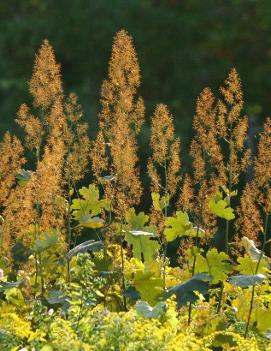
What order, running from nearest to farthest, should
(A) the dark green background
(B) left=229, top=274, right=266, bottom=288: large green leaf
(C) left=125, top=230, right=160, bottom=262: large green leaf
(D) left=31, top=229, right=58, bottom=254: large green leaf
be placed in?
(B) left=229, top=274, right=266, bottom=288: large green leaf → (D) left=31, top=229, right=58, bottom=254: large green leaf → (C) left=125, top=230, right=160, bottom=262: large green leaf → (A) the dark green background

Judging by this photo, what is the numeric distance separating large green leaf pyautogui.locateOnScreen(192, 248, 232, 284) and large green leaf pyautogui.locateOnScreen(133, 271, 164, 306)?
0.94ft

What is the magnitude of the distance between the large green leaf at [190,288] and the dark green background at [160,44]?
14241mm

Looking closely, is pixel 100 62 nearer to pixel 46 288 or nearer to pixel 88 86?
pixel 88 86

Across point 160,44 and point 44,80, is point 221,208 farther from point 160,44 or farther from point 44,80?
point 160,44

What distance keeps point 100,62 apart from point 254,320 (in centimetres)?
1578

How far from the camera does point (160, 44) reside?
2133cm

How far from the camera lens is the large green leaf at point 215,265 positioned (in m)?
5.79

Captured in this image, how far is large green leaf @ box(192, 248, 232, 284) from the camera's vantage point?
5793 millimetres

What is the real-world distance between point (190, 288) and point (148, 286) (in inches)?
14.6

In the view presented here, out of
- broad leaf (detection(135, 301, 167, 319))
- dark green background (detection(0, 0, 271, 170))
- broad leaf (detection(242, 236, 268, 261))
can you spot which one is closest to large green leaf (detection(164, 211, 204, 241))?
broad leaf (detection(242, 236, 268, 261))

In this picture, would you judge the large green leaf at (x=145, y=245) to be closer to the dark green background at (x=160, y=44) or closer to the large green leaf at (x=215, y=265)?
the large green leaf at (x=215, y=265)

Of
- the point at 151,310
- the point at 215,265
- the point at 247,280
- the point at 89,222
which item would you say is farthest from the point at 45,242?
the point at 247,280

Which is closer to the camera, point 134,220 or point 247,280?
point 247,280

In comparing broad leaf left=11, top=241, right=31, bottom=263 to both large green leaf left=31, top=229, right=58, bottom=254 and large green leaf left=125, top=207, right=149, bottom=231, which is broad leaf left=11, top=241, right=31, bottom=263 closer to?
large green leaf left=31, top=229, right=58, bottom=254
